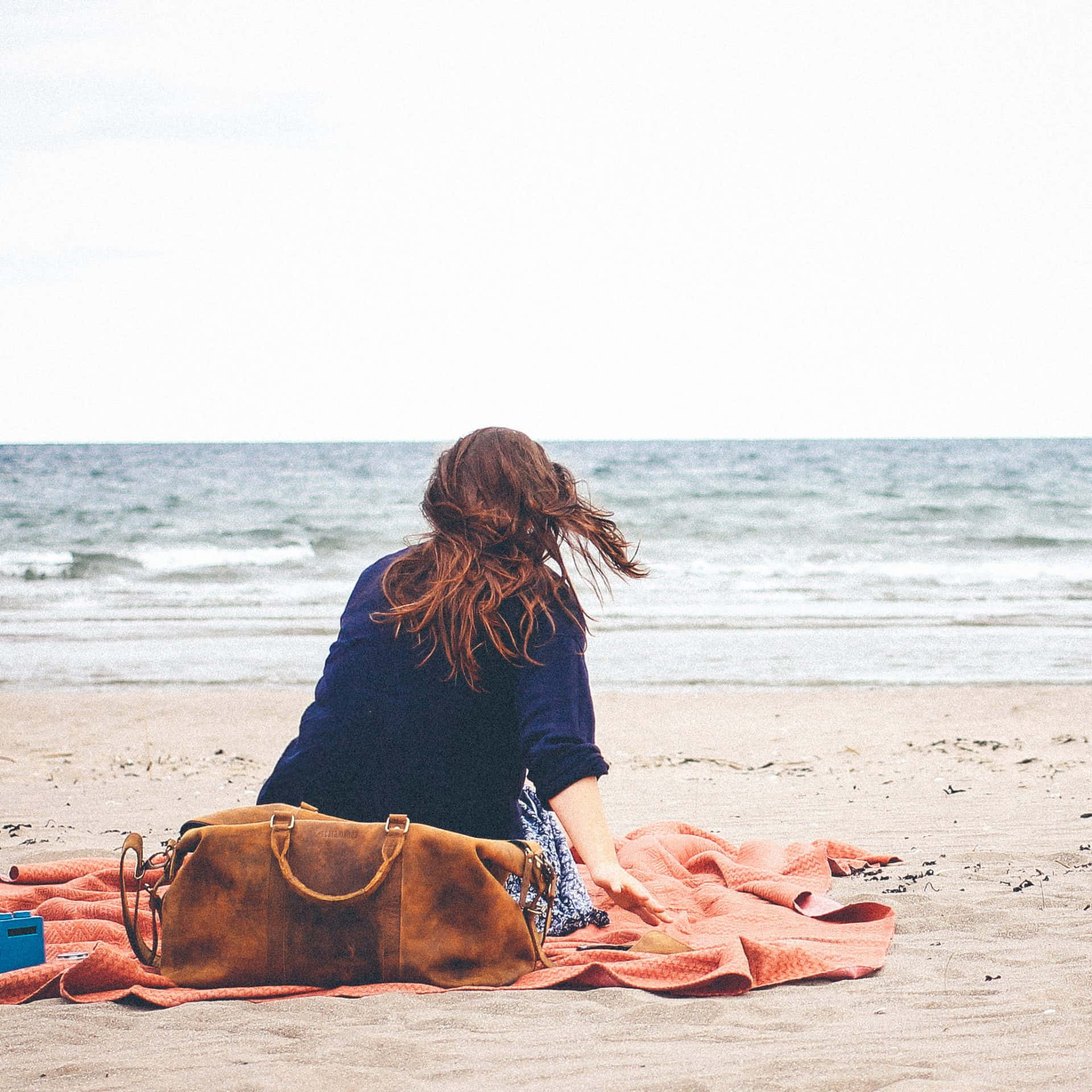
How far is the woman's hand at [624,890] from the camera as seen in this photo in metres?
2.69

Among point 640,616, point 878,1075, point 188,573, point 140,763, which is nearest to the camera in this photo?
point 878,1075

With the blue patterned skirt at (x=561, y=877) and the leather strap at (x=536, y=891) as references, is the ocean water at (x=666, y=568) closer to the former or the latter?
the blue patterned skirt at (x=561, y=877)

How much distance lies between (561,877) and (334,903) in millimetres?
825

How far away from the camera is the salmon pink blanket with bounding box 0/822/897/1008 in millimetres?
2793

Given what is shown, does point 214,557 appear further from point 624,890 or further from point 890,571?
point 624,890

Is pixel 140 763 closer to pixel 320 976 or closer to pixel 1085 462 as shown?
pixel 320 976

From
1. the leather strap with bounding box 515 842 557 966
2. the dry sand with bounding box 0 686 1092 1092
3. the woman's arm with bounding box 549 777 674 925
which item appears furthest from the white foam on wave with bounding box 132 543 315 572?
the woman's arm with bounding box 549 777 674 925

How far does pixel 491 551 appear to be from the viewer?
2.96m

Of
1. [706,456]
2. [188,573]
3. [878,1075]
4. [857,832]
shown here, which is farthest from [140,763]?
[706,456]

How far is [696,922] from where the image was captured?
3486mm

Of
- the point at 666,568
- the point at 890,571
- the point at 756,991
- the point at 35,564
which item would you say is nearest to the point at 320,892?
the point at 756,991

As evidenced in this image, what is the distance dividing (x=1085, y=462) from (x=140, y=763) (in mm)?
42343

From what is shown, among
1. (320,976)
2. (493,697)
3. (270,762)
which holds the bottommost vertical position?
(270,762)

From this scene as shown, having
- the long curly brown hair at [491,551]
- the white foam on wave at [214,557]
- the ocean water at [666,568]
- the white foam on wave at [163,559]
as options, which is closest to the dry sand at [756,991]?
the long curly brown hair at [491,551]
